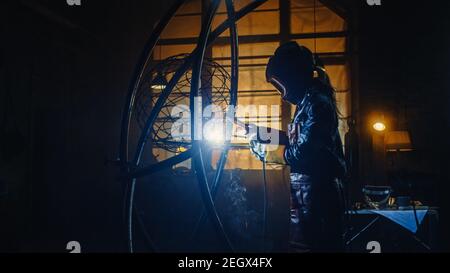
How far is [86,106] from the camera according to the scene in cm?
494

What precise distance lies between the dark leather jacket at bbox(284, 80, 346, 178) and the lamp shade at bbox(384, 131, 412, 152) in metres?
2.48

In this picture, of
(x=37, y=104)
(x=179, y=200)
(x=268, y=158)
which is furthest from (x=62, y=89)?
(x=268, y=158)

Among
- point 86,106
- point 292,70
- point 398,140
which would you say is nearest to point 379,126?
point 398,140

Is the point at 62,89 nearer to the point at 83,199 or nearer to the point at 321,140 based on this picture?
the point at 83,199

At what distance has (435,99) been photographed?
4.67 meters

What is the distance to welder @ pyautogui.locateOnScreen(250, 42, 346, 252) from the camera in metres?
2.12

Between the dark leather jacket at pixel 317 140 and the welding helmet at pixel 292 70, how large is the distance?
0.07 metres

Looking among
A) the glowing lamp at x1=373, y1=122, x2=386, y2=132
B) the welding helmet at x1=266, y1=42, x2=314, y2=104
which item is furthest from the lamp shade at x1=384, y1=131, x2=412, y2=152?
the welding helmet at x1=266, y1=42, x2=314, y2=104

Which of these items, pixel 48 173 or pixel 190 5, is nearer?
pixel 48 173

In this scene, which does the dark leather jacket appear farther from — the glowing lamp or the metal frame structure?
the glowing lamp

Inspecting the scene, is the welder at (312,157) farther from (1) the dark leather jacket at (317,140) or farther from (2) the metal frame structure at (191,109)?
(2) the metal frame structure at (191,109)

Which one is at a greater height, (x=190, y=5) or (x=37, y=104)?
(x=190, y=5)
